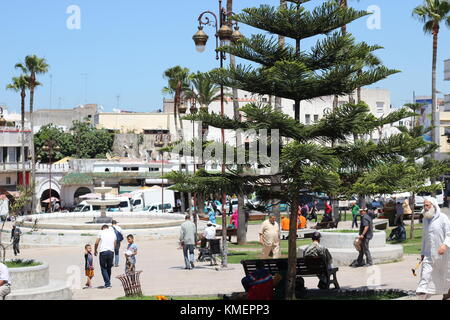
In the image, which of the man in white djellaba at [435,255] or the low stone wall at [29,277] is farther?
the low stone wall at [29,277]

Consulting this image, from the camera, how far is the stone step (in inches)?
531

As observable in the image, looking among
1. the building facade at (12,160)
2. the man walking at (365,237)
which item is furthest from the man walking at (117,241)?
the building facade at (12,160)

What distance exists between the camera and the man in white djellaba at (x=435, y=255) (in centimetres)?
1116

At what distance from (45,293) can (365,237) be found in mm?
7939

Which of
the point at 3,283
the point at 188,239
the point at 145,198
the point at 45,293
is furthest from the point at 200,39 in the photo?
the point at 145,198

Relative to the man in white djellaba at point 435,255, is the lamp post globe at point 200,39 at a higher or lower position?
higher

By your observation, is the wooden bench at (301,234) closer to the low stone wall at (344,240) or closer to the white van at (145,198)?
the low stone wall at (344,240)

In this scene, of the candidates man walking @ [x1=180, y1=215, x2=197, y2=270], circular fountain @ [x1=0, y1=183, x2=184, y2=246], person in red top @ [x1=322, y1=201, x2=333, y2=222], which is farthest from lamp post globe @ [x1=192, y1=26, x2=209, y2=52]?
person in red top @ [x1=322, y1=201, x2=333, y2=222]

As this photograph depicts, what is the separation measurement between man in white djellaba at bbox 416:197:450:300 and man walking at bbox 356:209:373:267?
282 inches

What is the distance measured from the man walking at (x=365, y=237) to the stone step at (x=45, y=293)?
23.8 ft

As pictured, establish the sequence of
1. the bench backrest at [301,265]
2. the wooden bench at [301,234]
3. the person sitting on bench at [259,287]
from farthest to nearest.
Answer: the wooden bench at [301,234] < the bench backrest at [301,265] < the person sitting on bench at [259,287]

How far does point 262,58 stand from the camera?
48.3 ft
